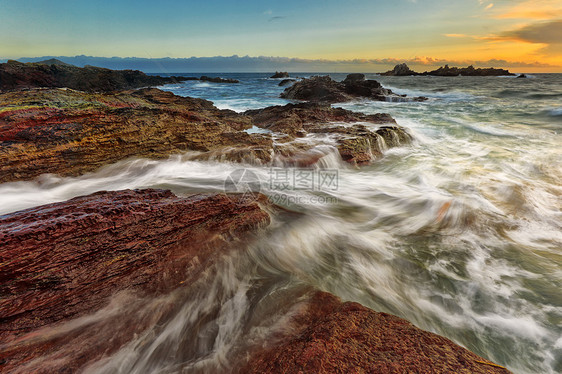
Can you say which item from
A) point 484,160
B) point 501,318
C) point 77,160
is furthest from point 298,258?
point 484,160

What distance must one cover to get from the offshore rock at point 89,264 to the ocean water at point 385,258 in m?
0.22

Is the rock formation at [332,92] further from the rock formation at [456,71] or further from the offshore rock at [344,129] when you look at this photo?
the rock formation at [456,71]

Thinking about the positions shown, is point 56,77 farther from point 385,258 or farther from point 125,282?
point 385,258

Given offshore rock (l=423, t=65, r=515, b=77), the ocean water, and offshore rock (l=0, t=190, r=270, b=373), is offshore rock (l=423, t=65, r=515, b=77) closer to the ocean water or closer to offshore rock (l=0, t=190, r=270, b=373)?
the ocean water

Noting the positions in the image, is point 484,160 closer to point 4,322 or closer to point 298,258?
point 298,258

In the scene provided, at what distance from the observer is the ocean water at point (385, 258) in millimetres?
2365

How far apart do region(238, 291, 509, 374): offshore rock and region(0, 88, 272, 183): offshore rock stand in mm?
5132

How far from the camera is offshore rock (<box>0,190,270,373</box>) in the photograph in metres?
1.99

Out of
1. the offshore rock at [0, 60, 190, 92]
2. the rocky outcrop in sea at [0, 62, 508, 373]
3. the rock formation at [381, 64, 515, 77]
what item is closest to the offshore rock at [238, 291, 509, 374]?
the rocky outcrop in sea at [0, 62, 508, 373]

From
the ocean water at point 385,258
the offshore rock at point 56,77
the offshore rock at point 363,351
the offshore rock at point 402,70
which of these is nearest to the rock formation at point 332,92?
the ocean water at point 385,258

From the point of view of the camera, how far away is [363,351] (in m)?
1.64

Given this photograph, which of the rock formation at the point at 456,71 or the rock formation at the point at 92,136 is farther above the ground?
the rock formation at the point at 456,71

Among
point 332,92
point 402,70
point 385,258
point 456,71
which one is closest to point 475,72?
point 456,71

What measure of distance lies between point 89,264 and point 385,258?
383 centimetres
